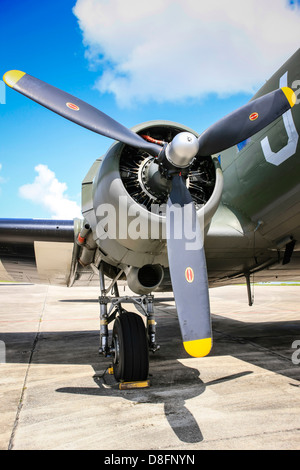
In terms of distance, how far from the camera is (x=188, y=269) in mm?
3787

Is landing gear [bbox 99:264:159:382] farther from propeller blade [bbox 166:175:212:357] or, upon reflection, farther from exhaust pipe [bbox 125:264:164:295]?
propeller blade [bbox 166:175:212:357]

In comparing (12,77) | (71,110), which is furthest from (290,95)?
(12,77)

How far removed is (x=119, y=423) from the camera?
10.9ft

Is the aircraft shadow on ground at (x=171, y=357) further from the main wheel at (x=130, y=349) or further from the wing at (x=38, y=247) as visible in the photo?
the wing at (x=38, y=247)

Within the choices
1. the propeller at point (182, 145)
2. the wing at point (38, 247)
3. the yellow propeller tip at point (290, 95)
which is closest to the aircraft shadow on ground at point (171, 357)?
the propeller at point (182, 145)

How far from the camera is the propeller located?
12.1 feet

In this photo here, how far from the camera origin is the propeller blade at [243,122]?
13.5 ft

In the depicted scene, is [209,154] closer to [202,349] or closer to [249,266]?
[202,349]

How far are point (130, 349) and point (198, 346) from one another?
1511 mm

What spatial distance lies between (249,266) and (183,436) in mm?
4332

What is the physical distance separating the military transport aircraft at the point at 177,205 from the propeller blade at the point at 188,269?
11 mm

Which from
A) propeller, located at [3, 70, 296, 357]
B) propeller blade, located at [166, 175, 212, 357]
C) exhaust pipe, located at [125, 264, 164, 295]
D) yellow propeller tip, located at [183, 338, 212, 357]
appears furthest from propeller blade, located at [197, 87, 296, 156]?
yellow propeller tip, located at [183, 338, 212, 357]

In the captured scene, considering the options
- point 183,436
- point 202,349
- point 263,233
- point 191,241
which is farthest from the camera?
point 263,233

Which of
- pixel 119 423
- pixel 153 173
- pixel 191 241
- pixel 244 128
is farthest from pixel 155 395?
pixel 244 128
